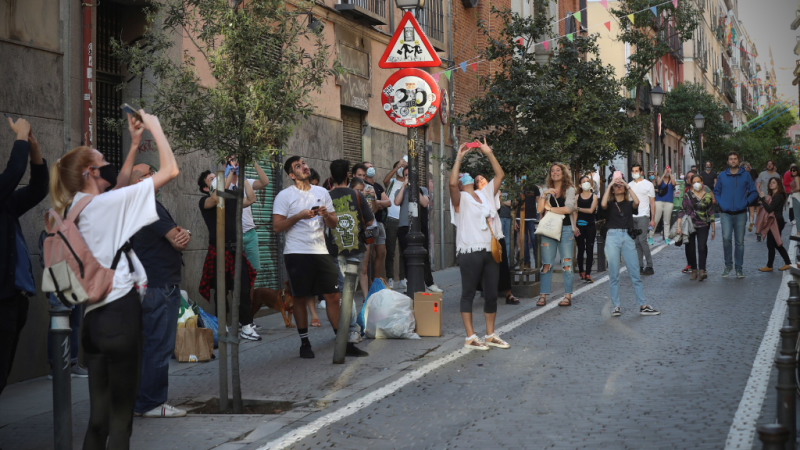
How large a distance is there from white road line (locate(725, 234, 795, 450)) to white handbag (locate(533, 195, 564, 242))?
3.26m

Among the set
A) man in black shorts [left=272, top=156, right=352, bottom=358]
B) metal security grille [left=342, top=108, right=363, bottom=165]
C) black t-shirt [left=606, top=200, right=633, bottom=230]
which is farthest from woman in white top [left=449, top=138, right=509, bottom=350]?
metal security grille [left=342, top=108, right=363, bottom=165]

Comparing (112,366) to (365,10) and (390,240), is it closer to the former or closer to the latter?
(390,240)

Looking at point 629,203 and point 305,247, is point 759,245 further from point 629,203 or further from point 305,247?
point 305,247

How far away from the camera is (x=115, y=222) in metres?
4.41

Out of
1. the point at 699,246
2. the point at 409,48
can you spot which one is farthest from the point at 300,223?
the point at 699,246

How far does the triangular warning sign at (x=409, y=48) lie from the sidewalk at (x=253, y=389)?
3.20 meters

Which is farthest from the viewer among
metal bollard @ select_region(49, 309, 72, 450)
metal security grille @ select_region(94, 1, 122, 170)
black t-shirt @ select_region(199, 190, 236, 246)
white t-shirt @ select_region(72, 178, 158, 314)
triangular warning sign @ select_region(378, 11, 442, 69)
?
triangular warning sign @ select_region(378, 11, 442, 69)

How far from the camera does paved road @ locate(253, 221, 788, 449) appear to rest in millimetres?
5695

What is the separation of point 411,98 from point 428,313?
2.75 meters

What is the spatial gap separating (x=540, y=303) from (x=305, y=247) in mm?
4775

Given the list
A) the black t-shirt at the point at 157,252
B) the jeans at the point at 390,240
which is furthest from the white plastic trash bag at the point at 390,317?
the jeans at the point at 390,240

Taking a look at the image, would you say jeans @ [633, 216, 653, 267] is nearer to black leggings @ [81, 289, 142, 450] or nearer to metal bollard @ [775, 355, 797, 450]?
metal bollard @ [775, 355, 797, 450]

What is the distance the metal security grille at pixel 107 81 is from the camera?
10.7 meters

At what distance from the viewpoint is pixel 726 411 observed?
614 centimetres
